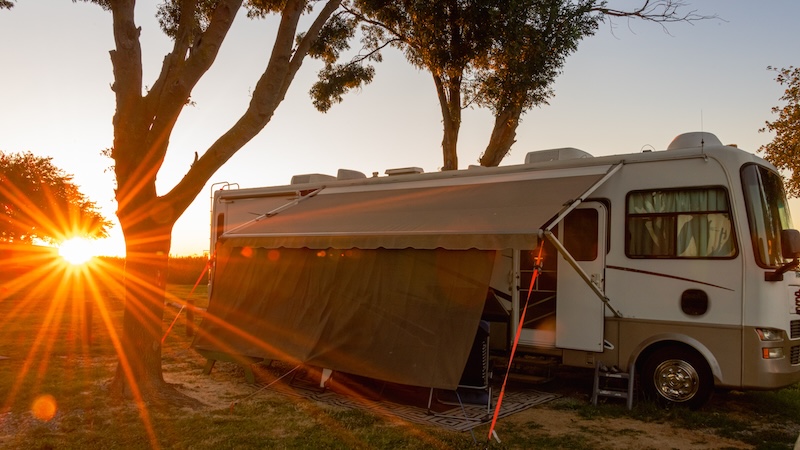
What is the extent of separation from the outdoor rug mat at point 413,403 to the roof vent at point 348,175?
3.77 meters

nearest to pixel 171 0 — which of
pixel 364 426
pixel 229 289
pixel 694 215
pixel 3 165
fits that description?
pixel 229 289

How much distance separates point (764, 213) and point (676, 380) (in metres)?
2.16

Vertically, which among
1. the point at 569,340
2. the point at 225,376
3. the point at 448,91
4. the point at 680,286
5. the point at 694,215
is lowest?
the point at 225,376

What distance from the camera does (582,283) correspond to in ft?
26.3

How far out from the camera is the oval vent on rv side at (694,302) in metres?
7.32

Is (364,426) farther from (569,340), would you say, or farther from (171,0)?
(171,0)

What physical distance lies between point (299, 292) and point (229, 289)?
1.40m

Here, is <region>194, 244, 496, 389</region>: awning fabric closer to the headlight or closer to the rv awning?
the rv awning

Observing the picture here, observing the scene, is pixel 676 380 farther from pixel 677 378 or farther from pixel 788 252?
pixel 788 252

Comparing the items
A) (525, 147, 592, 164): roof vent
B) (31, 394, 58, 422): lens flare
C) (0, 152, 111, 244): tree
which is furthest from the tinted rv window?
(0, 152, 111, 244): tree

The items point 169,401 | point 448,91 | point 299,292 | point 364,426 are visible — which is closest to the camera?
point 364,426

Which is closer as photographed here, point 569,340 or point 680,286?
point 680,286

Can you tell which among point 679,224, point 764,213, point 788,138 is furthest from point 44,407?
point 788,138

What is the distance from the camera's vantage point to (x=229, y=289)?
9.59 m
